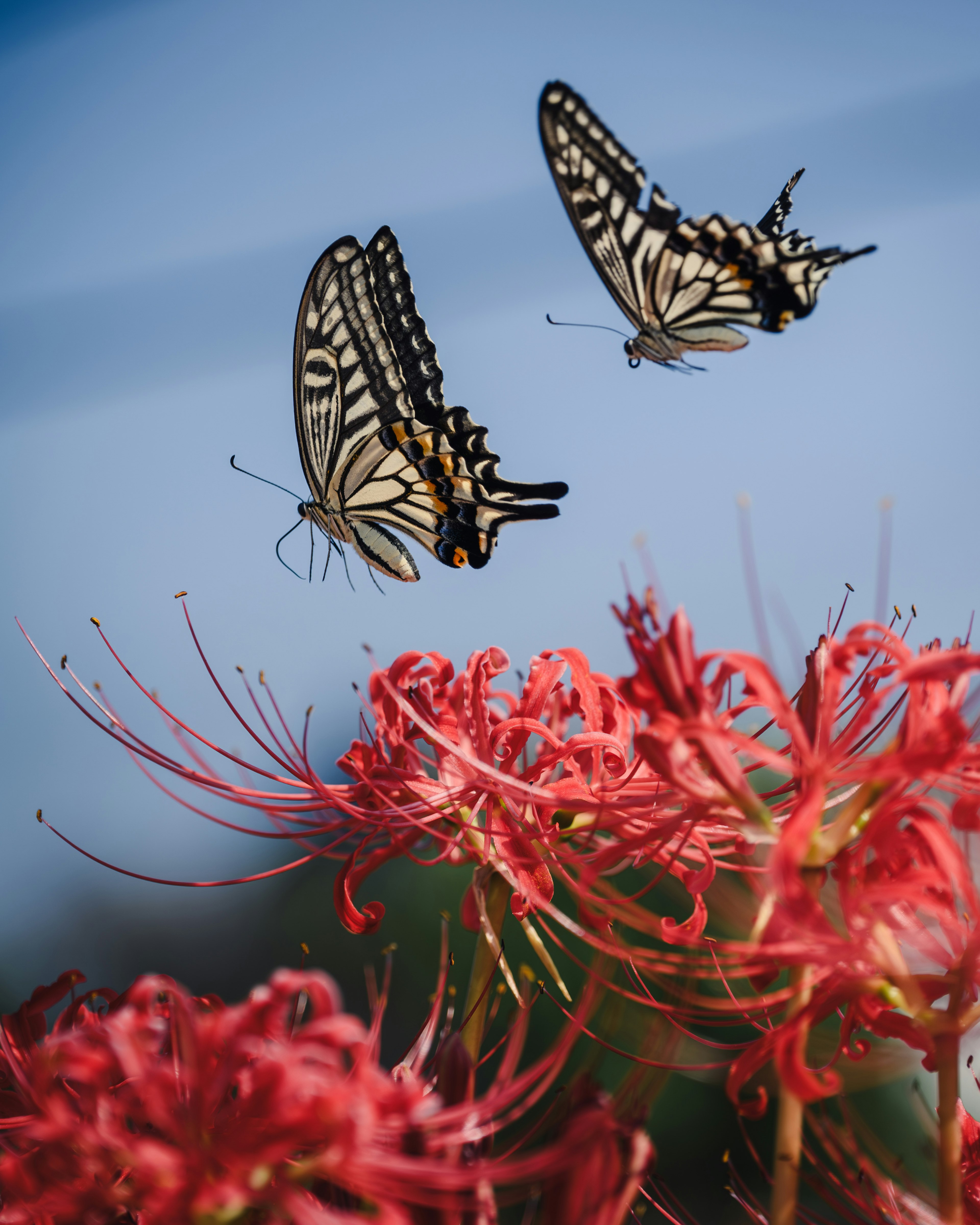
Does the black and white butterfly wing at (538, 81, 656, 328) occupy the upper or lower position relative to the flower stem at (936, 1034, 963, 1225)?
upper

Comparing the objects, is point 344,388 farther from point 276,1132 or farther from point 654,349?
point 276,1132

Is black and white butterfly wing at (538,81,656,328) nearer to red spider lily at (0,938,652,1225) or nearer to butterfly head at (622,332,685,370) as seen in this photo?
butterfly head at (622,332,685,370)

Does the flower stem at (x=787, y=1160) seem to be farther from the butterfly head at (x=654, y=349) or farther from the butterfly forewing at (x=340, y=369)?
the butterfly forewing at (x=340, y=369)

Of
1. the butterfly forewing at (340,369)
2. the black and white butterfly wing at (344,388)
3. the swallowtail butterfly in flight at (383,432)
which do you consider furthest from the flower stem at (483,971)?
the butterfly forewing at (340,369)

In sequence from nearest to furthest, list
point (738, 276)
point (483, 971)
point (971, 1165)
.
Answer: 1. point (971, 1165)
2. point (483, 971)
3. point (738, 276)

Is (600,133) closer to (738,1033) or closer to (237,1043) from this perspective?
(237,1043)

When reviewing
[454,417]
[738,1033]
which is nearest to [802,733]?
[454,417]

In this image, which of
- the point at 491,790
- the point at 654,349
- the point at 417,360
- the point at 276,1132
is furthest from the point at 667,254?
the point at 276,1132

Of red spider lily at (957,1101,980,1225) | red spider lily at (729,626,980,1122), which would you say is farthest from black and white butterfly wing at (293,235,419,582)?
red spider lily at (957,1101,980,1225)
